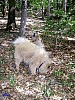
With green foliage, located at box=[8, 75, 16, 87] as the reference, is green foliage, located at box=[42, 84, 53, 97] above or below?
below

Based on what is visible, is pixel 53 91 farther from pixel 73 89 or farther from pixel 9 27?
pixel 9 27

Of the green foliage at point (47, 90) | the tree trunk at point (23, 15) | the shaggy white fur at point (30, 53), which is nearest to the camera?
the green foliage at point (47, 90)

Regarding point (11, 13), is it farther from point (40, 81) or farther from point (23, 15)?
point (40, 81)

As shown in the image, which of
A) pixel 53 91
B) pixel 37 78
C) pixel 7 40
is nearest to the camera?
pixel 53 91

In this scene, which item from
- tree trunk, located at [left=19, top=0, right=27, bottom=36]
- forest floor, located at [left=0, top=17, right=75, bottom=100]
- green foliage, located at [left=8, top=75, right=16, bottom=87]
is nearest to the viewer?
forest floor, located at [left=0, top=17, right=75, bottom=100]

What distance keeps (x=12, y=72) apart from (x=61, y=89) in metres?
1.95

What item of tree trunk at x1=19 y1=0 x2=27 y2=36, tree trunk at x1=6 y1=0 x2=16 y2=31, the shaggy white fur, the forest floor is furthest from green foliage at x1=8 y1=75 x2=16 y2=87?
tree trunk at x1=6 y1=0 x2=16 y2=31

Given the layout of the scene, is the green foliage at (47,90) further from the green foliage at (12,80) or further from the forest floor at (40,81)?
the green foliage at (12,80)

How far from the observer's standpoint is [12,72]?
5.91 m

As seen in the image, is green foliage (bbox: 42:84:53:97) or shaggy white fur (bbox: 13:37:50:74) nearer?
green foliage (bbox: 42:84:53:97)

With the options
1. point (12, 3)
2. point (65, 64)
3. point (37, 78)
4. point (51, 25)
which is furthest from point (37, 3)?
point (37, 78)

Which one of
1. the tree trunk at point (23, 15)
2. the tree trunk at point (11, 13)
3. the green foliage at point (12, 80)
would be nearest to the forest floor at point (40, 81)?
the green foliage at point (12, 80)

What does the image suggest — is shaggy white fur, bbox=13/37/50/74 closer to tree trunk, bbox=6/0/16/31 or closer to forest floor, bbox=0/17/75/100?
forest floor, bbox=0/17/75/100

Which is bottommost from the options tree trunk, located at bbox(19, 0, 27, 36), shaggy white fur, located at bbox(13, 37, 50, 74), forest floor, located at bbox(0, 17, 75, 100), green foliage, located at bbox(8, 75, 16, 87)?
forest floor, located at bbox(0, 17, 75, 100)
